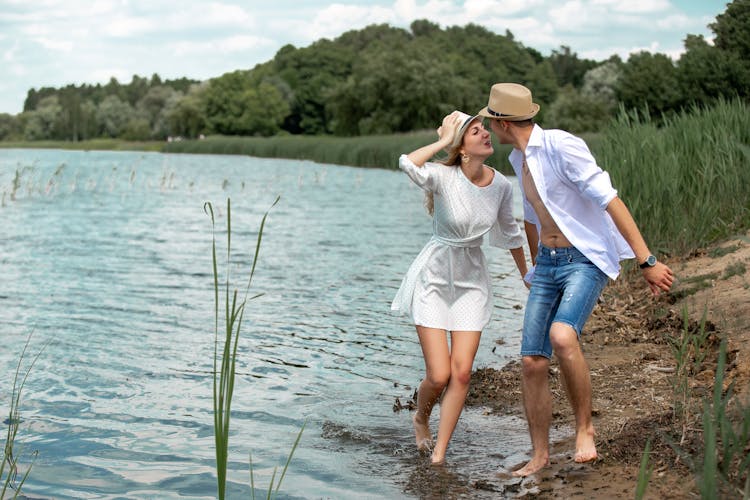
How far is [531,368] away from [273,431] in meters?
2.12

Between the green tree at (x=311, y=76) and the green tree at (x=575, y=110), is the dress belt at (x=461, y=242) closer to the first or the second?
the green tree at (x=575, y=110)

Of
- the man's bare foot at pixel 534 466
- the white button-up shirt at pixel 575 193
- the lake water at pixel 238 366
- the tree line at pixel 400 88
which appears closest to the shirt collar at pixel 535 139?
the white button-up shirt at pixel 575 193

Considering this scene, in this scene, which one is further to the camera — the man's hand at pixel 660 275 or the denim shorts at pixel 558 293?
the denim shorts at pixel 558 293

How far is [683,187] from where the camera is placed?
33.7ft

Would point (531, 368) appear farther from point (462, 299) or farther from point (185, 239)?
point (185, 239)

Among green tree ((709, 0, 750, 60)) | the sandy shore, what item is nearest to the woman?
the sandy shore

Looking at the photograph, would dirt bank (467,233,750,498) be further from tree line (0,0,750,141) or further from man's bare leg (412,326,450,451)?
tree line (0,0,750,141)

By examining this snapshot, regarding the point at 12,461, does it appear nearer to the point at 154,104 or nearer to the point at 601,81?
the point at 601,81

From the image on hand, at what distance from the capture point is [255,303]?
11680mm

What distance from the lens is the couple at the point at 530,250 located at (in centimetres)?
464

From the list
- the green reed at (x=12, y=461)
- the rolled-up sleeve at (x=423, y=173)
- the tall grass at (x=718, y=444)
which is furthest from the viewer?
the rolled-up sleeve at (x=423, y=173)

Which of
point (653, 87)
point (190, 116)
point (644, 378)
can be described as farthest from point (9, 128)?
point (644, 378)

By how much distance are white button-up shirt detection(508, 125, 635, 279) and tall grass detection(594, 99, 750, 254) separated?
5.04 m

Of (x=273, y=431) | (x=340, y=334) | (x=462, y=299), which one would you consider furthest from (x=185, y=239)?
(x=462, y=299)
